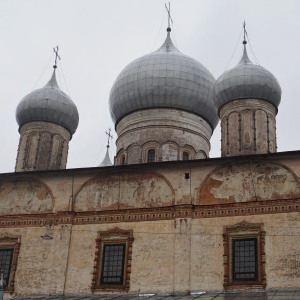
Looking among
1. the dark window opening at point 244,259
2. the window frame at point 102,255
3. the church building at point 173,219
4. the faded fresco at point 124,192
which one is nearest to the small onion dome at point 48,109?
the church building at point 173,219

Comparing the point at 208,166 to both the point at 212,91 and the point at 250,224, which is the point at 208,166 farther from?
the point at 212,91

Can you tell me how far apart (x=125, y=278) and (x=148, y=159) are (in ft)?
20.5

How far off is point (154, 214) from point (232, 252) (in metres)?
2.48

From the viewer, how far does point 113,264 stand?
53.5ft

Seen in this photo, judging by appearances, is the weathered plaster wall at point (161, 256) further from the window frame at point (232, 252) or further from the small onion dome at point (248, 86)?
the small onion dome at point (248, 86)

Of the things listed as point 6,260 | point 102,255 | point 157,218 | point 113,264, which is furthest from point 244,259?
point 6,260

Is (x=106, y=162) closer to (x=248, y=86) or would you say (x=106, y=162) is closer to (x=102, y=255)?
(x=248, y=86)

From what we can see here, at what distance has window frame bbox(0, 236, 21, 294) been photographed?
16750 millimetres

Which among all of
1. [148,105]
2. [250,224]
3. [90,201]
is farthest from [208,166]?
[148,105]

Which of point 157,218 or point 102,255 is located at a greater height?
point 157,218

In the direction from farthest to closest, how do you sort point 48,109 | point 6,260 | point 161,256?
1. point 48,109
2. point 6,260
3. point 161,256

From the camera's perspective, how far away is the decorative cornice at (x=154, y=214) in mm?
15478

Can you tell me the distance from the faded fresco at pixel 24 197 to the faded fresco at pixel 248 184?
4.83 meters

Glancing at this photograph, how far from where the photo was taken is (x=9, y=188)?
60.1 feet
